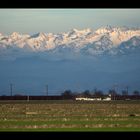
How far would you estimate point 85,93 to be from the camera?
172625mm
